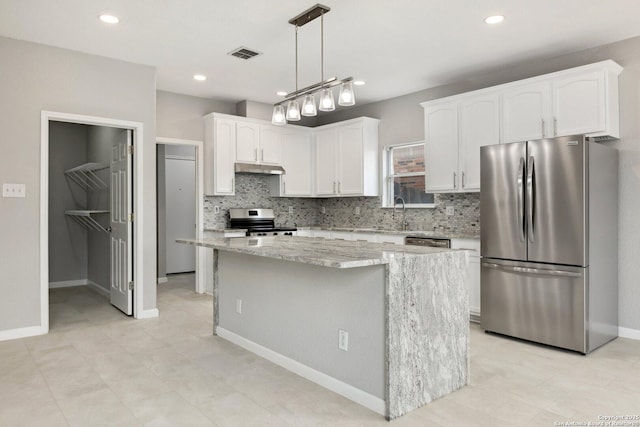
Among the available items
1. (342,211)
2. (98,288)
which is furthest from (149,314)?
(342,211)

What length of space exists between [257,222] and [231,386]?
3.53 meters

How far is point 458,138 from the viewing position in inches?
187

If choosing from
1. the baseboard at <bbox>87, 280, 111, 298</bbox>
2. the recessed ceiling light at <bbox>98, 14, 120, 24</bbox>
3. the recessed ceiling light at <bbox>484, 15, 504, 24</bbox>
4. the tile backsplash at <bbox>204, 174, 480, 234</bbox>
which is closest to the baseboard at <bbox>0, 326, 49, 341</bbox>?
the baseboard at <bbox>87, 280, 111, 298</bbox>

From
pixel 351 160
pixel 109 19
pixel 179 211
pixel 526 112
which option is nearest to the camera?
pixel 109 19

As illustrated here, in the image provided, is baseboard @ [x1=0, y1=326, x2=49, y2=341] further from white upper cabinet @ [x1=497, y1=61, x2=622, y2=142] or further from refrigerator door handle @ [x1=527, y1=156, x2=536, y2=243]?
white upper cabinet @ [x1=497, y1=61, x2=622, y2=142]

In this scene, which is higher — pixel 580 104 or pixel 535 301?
pixel 580 104

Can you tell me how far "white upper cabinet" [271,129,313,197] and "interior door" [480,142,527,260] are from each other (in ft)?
10.3

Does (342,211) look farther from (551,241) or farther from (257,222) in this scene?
(551,241)

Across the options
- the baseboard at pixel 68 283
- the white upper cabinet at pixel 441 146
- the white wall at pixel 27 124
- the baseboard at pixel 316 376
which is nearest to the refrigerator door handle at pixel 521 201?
the white upper cabinet at pixel 441 146

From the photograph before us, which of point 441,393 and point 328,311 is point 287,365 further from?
point 441,393

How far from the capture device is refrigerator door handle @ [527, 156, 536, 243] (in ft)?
11.9

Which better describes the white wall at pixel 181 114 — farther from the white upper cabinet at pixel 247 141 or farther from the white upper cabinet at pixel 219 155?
the white upper cabinet at pixel 247 141

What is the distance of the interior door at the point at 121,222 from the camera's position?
4.61 meters

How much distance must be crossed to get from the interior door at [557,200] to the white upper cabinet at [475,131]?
2.75ft
